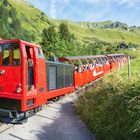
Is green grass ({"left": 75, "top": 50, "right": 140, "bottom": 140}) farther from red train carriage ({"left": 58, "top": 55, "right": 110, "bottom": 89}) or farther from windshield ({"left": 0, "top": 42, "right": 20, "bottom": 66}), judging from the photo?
red train carriage ({"left": 58, "top": 55, "right": 110, "bottom": 89})

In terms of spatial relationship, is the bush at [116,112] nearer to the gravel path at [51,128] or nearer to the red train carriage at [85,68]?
the gravel path at [51,128]

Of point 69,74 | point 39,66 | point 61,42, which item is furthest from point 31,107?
point 61,42

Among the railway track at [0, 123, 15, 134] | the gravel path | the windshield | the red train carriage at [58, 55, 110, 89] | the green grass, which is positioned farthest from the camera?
the red train carriage at [58, 55, 110, 89]

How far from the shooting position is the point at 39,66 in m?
13.0

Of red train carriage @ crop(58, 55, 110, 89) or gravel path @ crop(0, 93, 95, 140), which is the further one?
red train carriage @ crop(58, 55, 110, 89)

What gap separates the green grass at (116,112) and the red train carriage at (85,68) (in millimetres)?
7746

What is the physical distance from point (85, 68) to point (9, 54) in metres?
14.2

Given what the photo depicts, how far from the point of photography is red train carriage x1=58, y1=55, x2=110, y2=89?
2270 centimetres

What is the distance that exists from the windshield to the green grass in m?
3.75

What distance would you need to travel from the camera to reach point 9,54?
1206cm

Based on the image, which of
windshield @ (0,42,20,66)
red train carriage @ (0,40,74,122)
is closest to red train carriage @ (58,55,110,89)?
red train carriage @ (0,40,74,122)

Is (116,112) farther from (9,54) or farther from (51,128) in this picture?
(9,54)

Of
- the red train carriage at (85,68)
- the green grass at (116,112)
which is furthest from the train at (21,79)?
the red train carriage at (85,68)

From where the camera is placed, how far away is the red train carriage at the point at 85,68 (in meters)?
22.7
